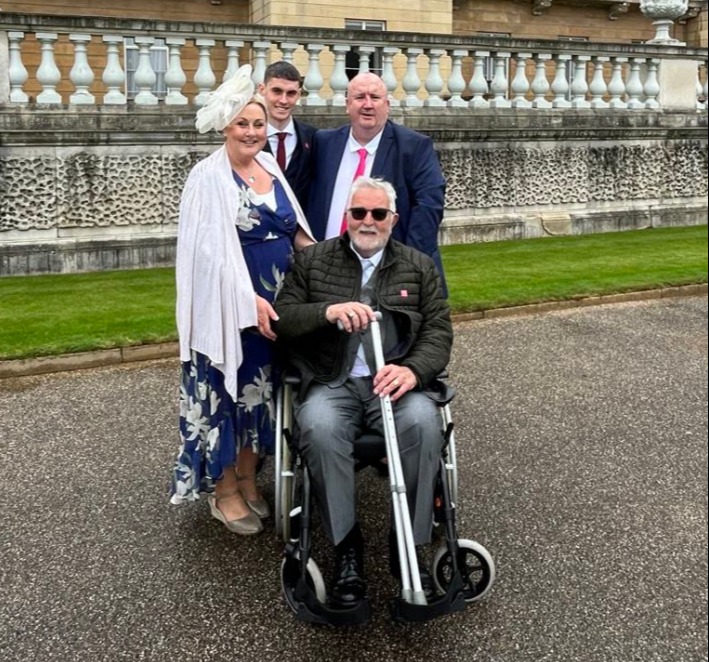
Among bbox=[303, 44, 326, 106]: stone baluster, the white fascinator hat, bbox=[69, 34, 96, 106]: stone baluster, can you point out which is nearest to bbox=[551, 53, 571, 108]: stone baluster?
bbox=[303, 44, 326, 106]: stone baluster

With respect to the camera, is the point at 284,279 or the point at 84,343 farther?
the point at 84,343

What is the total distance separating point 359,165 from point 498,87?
7.61m

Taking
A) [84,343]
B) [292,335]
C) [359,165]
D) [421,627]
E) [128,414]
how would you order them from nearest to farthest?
[421,627] < [292,335] < [359,165] < [128,414] < [84,343]

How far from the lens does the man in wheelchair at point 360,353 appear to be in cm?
279

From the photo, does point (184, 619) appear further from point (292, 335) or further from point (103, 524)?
point (292, 335)

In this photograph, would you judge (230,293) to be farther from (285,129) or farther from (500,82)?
(500,82)

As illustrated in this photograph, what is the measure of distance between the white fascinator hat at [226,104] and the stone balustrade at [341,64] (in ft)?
17.6

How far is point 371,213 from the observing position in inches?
123

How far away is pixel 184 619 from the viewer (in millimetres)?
2736

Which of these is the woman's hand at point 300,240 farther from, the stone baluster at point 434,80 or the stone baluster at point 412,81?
the stone baluster at point 434,80

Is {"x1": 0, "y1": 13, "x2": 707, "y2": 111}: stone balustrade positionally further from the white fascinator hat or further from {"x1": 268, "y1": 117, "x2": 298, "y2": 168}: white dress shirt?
the white fascinator hat

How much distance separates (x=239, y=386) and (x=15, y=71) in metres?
6.47

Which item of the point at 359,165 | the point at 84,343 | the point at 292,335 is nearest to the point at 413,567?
the point at 292,335

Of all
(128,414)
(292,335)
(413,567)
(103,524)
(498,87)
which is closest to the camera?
(413,567)
